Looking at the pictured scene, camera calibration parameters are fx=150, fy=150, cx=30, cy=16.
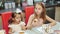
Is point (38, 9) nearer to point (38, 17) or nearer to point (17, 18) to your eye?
point (38, 17)

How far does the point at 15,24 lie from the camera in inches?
52.3

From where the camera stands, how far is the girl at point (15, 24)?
4.29ft

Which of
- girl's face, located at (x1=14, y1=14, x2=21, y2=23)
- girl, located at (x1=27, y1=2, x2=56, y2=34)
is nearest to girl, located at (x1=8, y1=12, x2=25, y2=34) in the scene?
girl's face, located at (x1=14, y1=14, x2=21, y2=23)

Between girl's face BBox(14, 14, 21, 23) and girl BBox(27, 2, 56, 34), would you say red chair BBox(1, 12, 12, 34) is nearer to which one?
girl's face BBox(14, 14, 21, 23)

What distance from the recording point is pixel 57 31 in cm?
138

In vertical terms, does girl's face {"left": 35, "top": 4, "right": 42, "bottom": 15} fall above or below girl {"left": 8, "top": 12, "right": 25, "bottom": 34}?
above

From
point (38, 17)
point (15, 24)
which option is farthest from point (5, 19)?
point (38, 17)

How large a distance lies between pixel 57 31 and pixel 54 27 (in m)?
0.12

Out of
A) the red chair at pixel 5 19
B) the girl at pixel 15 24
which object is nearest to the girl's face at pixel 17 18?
the girl at pixel 15 24

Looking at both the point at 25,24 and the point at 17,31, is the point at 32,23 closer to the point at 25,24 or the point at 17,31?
the point at 25,24

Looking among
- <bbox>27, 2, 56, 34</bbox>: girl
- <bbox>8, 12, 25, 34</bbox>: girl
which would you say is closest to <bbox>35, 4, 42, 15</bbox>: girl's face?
<bbox>27, 2, 56, 34</bbox>: girl

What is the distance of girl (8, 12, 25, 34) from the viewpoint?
131cm

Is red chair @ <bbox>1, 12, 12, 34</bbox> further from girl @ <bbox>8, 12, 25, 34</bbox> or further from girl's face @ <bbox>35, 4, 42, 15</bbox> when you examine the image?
girl's face @ <bbox>35, 4, 42, 15</bbox>

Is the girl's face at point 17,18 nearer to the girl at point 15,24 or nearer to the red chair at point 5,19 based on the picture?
the girl at point 15,24
